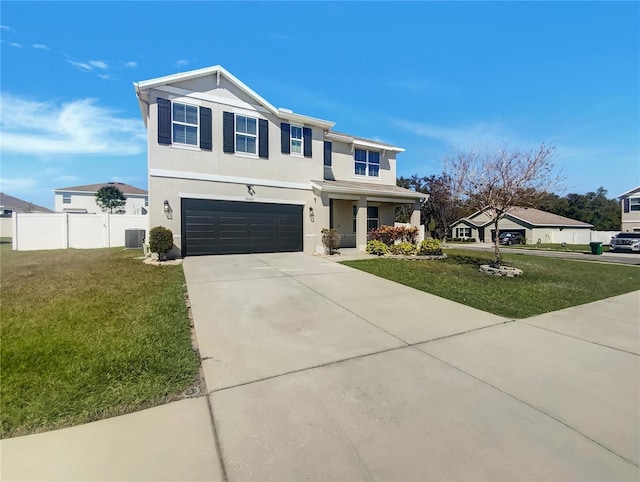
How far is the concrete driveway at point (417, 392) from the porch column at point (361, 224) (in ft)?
29.6

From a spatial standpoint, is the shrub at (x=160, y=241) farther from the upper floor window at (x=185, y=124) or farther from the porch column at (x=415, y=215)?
the porch column at (x=415, y=215)

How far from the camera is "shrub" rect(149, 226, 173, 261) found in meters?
11.0

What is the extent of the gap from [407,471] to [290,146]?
46.6 feet

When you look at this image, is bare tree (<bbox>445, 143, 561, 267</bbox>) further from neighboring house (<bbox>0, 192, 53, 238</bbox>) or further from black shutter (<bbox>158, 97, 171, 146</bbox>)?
neighboring house (<bbox>0, 192, 53, 238</bbox>)

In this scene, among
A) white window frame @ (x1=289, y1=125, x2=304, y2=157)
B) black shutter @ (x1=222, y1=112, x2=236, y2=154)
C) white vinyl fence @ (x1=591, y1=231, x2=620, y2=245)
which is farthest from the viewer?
white vinyl fence @ (x1=591, y1=231, x2=620, y2=245)

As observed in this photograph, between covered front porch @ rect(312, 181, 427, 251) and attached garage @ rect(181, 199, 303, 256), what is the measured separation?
2028mm

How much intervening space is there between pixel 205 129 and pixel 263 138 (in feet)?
8.47

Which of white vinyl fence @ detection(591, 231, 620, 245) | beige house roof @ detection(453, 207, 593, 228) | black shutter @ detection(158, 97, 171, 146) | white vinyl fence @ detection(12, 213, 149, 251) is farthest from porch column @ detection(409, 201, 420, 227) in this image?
white vinyl fence @ detection(591, 231, 620, 245)

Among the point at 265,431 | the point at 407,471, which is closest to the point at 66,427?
the point at 265,431

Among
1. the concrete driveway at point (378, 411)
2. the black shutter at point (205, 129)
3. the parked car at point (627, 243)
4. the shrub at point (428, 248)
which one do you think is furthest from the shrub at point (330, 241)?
the parked car at point (627, 243)

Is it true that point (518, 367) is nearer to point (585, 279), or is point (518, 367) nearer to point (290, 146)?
point (585, 279)

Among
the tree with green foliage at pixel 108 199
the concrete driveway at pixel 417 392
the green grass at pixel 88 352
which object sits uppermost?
the tree with green foliage at pixel 108 199

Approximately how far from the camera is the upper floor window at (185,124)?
1217 cm

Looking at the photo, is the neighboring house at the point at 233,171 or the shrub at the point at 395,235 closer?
the neighboring house at the point at 233,171
